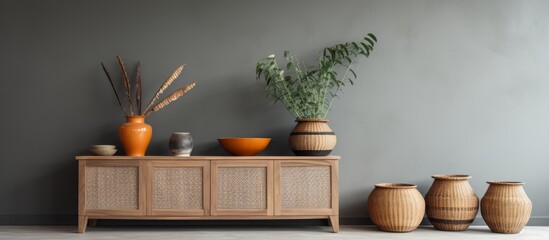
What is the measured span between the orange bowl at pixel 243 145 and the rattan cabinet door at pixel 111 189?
64 centimetres

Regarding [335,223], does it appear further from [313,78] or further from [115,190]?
[115,190]

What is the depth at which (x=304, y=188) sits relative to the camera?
14.2 ft

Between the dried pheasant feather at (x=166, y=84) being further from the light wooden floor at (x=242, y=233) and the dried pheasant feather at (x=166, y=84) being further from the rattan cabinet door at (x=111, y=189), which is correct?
the light wooden floor at (x=242, y=233)

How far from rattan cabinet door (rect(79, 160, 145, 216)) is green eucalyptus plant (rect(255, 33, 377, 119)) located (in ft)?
3.81

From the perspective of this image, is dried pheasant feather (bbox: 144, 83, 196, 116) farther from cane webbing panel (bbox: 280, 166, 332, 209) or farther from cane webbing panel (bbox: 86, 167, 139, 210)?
cane webbing panel (bbox: 280, 166, 332, 209)

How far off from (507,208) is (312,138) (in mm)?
1432

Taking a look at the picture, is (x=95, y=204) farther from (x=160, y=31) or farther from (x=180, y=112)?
(x=160, y=31)

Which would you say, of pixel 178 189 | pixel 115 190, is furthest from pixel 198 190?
pixel 115 190

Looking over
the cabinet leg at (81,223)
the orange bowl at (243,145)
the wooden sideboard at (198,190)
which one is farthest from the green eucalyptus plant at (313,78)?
the cabinet leg at (81,223)

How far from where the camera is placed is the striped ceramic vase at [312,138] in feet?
14.4

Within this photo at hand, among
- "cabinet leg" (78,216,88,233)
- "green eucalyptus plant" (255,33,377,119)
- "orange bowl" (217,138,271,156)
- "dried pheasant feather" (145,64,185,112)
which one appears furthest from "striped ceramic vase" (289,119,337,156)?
"cabinet leg" (78,216,88,233)

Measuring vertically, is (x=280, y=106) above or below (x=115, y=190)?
above

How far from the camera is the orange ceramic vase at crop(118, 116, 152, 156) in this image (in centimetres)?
441

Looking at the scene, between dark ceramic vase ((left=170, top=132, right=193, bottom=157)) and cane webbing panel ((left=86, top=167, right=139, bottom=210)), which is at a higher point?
dark ceramic vase ((left=170, top=132, right=193, bottom=157))
